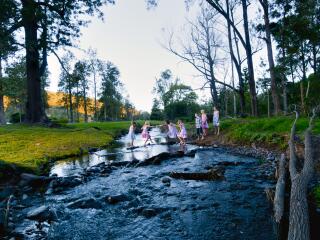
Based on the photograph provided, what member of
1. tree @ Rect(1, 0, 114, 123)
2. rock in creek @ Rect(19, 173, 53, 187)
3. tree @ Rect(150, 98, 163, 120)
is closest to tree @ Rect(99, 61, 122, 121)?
tree @ Rect(150, 98, 163, 120)

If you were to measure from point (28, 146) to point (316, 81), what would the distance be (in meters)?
28.4

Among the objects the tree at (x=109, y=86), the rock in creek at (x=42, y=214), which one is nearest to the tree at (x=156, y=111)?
the tree at (x=109, y=86)

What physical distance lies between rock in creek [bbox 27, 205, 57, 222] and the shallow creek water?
17cm

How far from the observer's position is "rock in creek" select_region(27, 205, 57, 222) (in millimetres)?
6195

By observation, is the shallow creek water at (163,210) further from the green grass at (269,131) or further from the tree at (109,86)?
the tree at (109,86)

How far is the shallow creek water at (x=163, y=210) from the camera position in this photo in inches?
209

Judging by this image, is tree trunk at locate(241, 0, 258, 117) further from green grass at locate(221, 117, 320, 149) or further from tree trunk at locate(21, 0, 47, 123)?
tree trunk at locate(21, 0, 47, 123)

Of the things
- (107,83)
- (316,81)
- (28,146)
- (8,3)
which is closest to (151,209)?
(28,146)

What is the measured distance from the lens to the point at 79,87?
74.9 m

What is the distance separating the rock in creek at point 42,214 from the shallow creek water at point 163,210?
17cm

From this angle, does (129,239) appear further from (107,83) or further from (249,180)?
(107,83)

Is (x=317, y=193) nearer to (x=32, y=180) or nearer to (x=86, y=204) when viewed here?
(x=86, y=204)

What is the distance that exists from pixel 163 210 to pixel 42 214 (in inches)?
109

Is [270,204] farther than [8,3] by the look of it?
No
